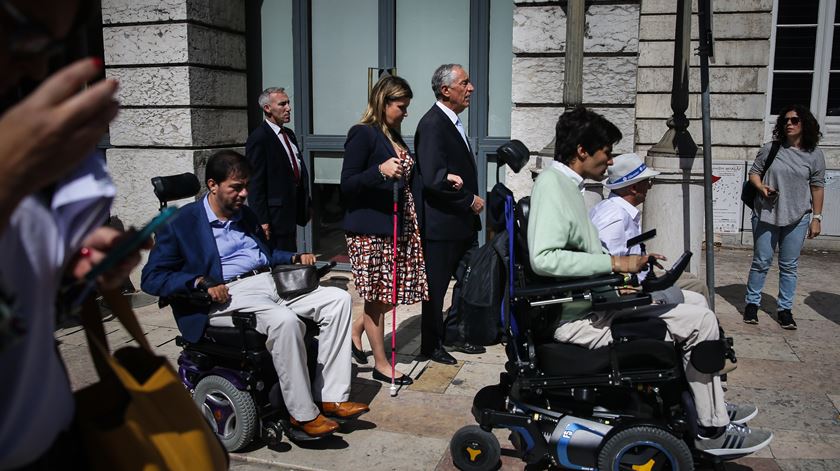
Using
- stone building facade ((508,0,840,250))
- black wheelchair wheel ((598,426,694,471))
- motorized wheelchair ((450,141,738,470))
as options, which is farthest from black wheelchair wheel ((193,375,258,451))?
stone building facade ((508,0,840,250))

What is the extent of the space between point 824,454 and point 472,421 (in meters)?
1.88

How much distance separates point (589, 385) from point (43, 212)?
8.67 feet

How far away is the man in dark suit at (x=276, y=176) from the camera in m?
5.63

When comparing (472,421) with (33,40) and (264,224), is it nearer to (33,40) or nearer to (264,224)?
(264,224)

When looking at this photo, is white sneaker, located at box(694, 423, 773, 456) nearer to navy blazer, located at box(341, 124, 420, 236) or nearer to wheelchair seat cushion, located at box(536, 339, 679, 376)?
wheelchair seat cushion, located at box(536, 339, 679, 376)

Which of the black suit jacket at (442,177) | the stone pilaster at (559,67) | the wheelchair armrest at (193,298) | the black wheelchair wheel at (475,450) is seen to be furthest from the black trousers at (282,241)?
the black wheelchair wheel at (475,450)

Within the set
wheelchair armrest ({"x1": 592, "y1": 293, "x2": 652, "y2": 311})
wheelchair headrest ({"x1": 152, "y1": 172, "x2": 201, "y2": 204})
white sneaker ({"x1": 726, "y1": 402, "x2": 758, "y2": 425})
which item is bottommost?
white sneaker ({"x1": 726, "y1": 402, "x2": 758, "y2": 425})

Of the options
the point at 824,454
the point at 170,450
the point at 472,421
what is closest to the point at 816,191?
the point at 824,454

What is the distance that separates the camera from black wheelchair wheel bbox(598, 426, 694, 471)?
3258 mm

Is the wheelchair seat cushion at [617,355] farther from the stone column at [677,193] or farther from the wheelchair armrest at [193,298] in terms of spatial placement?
the stone column at [677,193]

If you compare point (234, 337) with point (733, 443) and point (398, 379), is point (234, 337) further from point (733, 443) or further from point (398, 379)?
point (733, 443)

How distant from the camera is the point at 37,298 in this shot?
1.24 meters

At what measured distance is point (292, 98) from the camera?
8.20 metres

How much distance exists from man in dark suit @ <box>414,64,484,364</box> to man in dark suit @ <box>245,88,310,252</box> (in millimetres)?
1138
